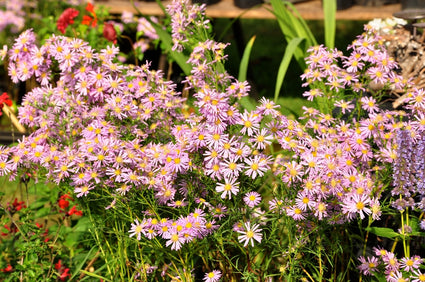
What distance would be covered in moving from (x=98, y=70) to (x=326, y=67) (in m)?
0.84

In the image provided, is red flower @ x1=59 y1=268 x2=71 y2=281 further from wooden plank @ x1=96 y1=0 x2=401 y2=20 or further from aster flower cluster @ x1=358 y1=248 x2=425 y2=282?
wooden plank @ x1=96 y1=0 x2=401 y2=20

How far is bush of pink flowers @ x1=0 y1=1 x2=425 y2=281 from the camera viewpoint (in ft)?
5.44

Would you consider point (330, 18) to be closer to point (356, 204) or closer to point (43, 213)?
point (356, 204)

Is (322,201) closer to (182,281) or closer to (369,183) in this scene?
(369,183)

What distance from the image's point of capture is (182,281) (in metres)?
1.90

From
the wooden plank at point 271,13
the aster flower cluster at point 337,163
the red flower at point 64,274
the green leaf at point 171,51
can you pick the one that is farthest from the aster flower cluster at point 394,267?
the wooden plank at point 271,13

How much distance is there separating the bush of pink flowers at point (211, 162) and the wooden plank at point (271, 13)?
7.69 feet

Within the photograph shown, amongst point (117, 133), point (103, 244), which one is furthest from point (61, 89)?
point (103, 244)

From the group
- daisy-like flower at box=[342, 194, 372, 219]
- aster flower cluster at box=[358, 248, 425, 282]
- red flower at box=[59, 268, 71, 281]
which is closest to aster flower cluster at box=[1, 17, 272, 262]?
daisy-like flower at box=[342, 194, 372, 219]

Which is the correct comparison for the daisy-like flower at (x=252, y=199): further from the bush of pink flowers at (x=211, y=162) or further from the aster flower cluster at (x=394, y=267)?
the aster flower cluster at (x=394, y=267)

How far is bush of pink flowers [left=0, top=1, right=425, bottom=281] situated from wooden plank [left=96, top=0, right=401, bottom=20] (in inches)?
92.2

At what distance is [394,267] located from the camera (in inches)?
69.2

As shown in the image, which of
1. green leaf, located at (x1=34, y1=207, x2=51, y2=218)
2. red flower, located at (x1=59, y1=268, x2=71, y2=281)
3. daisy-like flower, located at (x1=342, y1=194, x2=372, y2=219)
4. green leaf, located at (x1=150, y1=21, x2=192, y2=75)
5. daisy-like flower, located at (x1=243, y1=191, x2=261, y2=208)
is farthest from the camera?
green leaf, located at (x1=150, y1=21, x2=192, y2=75)

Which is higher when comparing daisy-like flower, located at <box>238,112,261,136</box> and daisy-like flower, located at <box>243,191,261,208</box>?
daisy-like flower, located at <box>238,112,261,136</box>
